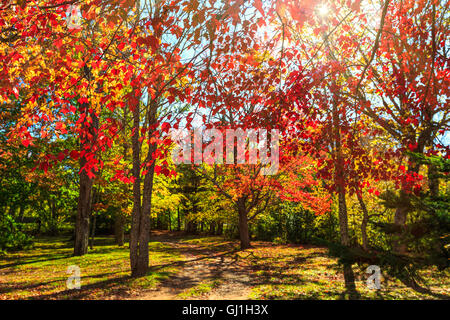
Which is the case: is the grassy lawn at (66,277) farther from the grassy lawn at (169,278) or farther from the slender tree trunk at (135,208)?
the slender tree trunk at (135,208)

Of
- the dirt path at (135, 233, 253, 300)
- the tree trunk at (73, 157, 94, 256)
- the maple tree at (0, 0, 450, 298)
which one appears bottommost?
the dirt path at (135, 233, 253, 300)

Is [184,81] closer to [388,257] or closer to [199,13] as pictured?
[199,13]

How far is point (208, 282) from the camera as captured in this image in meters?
9.29

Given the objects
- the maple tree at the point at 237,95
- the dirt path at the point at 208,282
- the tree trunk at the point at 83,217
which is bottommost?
the dirt path at the point at 208,282

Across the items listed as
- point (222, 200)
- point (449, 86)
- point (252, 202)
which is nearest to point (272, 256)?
point (252, 202)

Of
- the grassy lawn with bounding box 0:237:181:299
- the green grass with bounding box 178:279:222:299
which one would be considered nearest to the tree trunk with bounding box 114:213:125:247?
the grassy lawn with bounding box 0:237:181:299

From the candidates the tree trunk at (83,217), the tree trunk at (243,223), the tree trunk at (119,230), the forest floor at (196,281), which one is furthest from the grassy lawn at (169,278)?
the tree trunk at (119,230)

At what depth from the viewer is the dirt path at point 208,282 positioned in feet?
24.9

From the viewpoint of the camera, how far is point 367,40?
9.45 metres

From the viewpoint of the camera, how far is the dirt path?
7.60 metres

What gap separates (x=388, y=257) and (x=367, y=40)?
31.5 feet

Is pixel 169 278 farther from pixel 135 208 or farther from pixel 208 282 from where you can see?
pixel 135 208

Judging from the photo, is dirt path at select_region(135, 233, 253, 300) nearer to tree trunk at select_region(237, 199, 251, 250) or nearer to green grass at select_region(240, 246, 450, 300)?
green grass at select_region(240, 246, 450, 300)

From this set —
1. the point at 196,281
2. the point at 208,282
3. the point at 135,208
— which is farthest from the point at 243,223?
the point at 135,208
